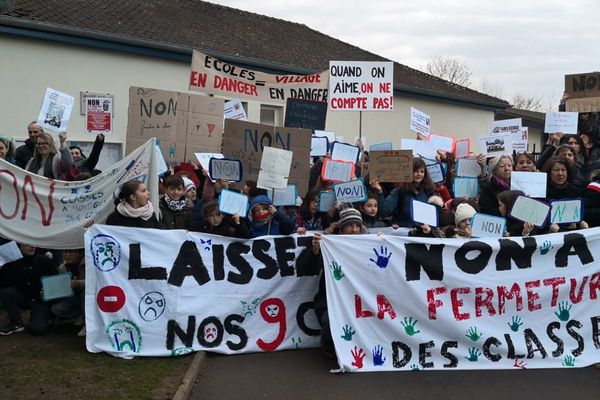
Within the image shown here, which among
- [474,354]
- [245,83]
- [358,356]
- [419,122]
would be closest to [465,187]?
[419,122]

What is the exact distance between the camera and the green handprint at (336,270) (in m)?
5.40

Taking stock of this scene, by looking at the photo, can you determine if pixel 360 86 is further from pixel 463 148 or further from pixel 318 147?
pixel 463 148

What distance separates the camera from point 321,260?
5.59 meters

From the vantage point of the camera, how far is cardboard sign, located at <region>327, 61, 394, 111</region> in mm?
9570

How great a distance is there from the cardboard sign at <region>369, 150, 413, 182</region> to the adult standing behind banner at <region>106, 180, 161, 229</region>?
2.65 meters

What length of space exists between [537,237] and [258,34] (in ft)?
53.6

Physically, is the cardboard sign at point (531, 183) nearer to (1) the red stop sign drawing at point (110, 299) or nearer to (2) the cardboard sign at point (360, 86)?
(2) the cardboard sign at point (360, 86)

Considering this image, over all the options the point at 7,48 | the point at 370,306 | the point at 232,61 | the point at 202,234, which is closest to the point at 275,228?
the point at 202,234

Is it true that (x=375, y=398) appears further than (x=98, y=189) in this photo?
No

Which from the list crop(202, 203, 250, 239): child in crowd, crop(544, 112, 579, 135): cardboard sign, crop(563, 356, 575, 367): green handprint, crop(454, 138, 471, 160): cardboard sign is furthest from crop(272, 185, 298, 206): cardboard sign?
crop(544, 112, 579, 135): cardboard sign

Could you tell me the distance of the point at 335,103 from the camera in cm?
962

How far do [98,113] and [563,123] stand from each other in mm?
6301

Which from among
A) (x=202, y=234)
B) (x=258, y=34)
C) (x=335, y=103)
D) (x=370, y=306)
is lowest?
(x=370, y=306)

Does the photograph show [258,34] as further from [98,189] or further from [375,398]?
[375,398]
